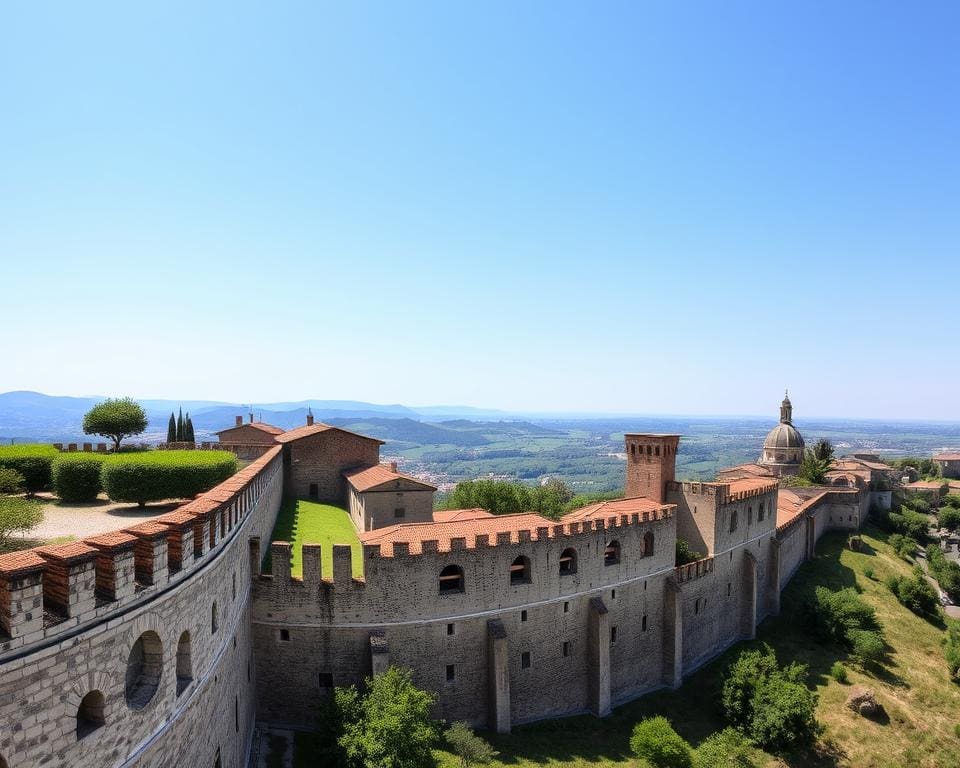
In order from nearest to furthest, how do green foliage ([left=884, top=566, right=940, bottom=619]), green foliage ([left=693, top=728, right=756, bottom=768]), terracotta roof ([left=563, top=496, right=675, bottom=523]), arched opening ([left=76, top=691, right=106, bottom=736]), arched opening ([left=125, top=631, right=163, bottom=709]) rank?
arched opening ([left=76, top=691, right=106, bottom=736])
arched opening ([left=125, top=631, right=163, bottom=709])
green foliage ([left=693, top=728, right=756, bottom=768])
terracotta roof ([left=563, top=496, right=675, bottom=523])
green foliage ([left=884, top=566, right=940, bottom=619])

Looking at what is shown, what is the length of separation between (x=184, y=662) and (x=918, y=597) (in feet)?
Answer: 202

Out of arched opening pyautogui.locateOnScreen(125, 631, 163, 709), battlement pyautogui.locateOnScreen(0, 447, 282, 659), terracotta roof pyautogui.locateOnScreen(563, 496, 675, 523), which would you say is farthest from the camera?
terracotta roof pyautogui.locateOnScreen(563, 496, 675, 523)

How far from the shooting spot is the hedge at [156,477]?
888 inches

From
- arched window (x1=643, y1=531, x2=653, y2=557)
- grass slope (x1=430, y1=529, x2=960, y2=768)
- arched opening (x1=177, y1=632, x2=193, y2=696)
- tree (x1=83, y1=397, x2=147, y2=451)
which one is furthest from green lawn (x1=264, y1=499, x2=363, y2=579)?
arched window (x1=643, y1=531, x2=653, y2=557)

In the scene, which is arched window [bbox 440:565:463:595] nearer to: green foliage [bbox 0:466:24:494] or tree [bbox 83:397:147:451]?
green foliage [bbox 0:466:24:494]

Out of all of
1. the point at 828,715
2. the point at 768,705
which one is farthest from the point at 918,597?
the point at 768,705

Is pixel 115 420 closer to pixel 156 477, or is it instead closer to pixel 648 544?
pixel 156 477

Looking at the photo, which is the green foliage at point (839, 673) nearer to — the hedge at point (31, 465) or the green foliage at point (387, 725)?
the green foliage at point (387, 725)

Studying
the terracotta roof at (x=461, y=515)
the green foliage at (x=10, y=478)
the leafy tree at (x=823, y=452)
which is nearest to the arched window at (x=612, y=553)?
the terracotta roof at (x=461, y=515)

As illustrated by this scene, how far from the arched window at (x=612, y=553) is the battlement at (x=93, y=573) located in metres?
22.0

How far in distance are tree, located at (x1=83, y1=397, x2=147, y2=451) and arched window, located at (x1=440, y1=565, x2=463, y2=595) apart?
894 inches

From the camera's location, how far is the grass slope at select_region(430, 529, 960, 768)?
2623 centimetres

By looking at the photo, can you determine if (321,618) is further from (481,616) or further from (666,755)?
(666,755)

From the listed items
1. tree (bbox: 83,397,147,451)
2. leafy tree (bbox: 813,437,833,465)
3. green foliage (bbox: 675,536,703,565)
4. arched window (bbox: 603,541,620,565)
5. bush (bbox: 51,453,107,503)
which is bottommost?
green foliage (bbox: 675,536,703,565)
